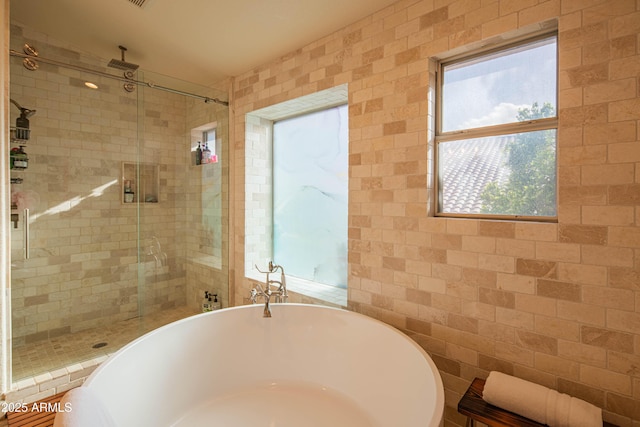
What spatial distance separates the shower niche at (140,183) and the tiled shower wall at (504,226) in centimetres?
188

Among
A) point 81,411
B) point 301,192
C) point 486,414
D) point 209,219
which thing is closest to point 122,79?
point 209,219

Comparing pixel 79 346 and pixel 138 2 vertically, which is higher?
pixel 138 2

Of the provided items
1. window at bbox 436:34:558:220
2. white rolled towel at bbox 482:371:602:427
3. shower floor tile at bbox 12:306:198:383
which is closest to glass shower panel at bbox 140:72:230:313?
shower floor tile at bbox 12:306:198:383

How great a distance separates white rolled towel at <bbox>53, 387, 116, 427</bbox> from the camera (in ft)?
3.13

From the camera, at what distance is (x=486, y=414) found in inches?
53.1

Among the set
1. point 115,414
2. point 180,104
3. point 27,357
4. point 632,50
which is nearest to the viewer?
point 632,50

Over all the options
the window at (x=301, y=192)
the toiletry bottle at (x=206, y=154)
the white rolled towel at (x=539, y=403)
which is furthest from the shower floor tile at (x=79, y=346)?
the white rolled towel at (x=539, y=403)

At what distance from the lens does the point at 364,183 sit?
211 centimetres

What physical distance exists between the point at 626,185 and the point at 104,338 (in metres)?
3.65

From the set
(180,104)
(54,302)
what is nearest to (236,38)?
(180,104)

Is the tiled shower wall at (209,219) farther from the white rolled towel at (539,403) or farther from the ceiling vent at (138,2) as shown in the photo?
the white rolled towel at (539,403)

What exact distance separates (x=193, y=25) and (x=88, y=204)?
1893mm

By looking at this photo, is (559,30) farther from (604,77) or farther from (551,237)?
(551,237)

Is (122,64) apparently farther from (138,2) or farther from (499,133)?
(499,133)
